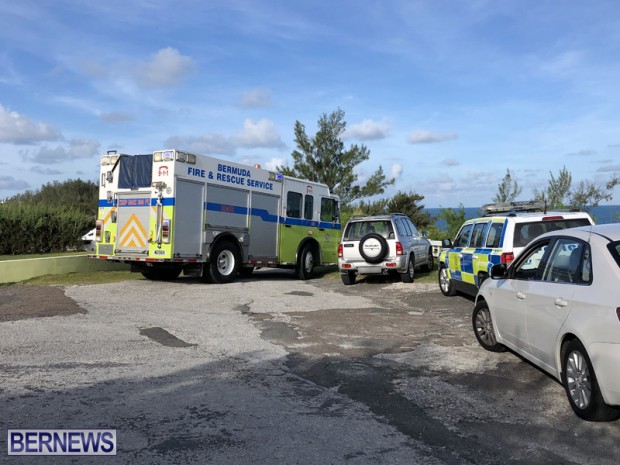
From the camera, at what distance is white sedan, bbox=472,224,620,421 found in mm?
4207

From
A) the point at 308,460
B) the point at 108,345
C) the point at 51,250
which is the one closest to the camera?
the point at 308,460

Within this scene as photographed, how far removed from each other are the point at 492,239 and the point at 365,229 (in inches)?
223

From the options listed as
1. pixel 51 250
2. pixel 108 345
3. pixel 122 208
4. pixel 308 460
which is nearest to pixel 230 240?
pixel 122 208

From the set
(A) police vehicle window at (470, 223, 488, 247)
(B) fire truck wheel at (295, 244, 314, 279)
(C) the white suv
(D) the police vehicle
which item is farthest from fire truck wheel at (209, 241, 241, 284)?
(A) police vehicle window at (470, 223, 488, 247)

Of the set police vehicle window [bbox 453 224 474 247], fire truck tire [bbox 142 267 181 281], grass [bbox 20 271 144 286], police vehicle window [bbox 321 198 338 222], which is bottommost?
grass [bbox 20 271 144 286]

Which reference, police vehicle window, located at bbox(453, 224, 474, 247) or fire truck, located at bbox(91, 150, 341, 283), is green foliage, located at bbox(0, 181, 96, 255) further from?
police vehicle window, located at bbox(453, 224, 474, 247)

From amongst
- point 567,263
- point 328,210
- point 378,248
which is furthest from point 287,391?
point 328,210

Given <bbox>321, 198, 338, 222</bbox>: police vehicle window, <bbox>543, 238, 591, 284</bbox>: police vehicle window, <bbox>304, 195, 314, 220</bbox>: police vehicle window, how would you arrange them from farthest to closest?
1. <bbox>321, 198, 338, 222</bbox>: police vehicle window
2. <bbox>304, 195, 314, 220</bbox>: police vehicle window
3. <bbox>543, 238, 591, 284</bbox>: police vehicle window

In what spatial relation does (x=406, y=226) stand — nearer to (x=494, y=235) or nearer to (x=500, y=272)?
(x=494, y=235)

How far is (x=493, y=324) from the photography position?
670 cm

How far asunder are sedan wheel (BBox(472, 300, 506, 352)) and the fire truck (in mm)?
7996

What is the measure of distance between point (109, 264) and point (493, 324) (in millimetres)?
13964

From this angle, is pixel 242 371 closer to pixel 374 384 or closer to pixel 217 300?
pixel 374 384

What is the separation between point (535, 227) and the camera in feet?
30.2
